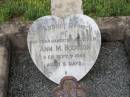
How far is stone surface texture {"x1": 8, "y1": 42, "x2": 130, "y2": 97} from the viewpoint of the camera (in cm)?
429

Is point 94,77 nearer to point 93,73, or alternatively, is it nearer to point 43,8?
point 93,73

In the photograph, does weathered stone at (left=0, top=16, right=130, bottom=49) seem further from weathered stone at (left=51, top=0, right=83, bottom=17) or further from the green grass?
weathered stone at (left=51, top=0, right=83, bottom=17)

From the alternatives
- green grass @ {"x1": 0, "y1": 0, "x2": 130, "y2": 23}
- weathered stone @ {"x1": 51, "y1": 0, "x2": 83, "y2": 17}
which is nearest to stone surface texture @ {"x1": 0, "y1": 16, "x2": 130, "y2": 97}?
green grass @ {"x1": 0, "y1": 0, "x2": 130, "y2": 23}

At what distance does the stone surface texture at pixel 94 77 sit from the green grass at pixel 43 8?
0.50 m

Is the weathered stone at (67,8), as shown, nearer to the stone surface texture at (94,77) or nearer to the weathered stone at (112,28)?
the weathered stone at (112,28)

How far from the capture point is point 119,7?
5.13 m

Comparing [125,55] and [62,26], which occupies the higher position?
[62,26]

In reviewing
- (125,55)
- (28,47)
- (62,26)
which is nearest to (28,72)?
(28,47)

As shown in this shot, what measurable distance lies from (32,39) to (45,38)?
118mm

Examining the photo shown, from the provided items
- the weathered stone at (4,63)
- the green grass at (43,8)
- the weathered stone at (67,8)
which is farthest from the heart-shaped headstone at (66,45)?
the green grass at (43,8)

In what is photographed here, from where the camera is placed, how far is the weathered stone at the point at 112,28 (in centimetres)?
470

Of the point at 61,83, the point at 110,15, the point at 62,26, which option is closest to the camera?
the point at 61,83

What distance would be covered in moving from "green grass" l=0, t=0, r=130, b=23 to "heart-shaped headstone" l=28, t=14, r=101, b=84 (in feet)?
2.34

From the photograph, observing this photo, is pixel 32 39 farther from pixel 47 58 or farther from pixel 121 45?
pixel 121 45
